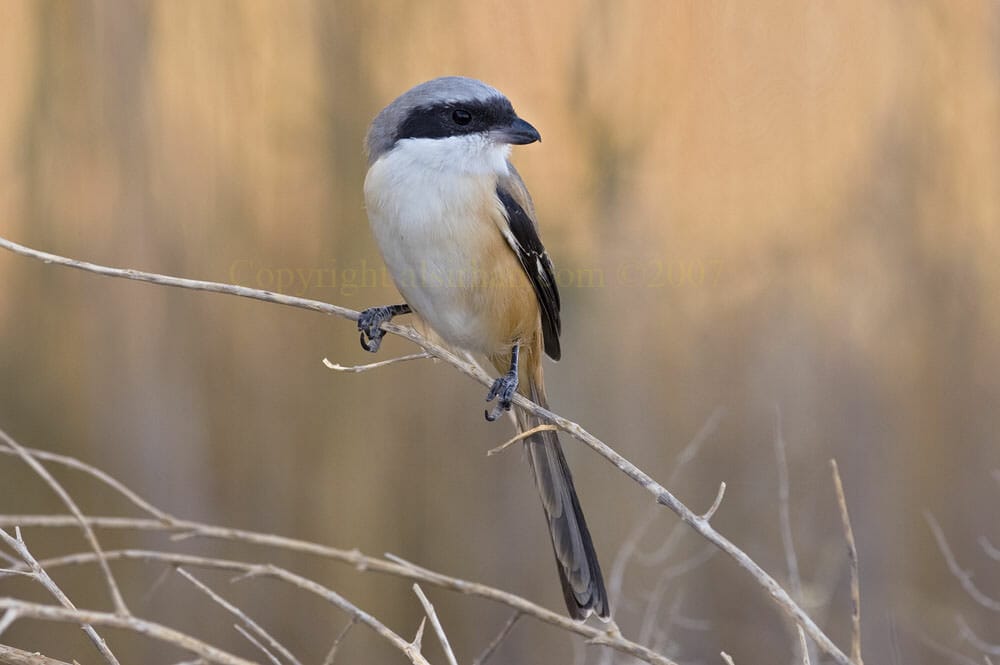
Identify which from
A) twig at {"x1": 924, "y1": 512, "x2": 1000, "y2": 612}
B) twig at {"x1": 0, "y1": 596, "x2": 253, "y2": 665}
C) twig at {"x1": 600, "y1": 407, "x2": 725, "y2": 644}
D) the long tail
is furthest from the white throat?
twig at {"x1": 0, "y1": 596, "x2": 253, "y2": 665}

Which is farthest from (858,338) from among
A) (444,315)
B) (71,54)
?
(71,54)

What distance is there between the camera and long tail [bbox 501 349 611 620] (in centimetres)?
183

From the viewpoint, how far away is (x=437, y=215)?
6.70ft

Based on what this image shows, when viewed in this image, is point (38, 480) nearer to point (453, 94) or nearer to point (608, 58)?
point (453, 94)

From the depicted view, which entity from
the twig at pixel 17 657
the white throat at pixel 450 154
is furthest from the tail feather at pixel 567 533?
the twig at pixel 17 657

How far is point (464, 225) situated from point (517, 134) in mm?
242

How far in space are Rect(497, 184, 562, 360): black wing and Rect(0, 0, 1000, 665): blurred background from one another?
34cm

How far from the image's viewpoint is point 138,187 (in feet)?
8.30

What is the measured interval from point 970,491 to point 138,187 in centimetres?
253

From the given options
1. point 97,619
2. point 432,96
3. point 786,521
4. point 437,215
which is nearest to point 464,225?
point 437,215

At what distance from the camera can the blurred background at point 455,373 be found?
8.25ft

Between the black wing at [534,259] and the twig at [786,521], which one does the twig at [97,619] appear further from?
the black wing at [534,259]

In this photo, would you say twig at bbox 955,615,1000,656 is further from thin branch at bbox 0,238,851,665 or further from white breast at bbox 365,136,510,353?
white breast at bbox 365,136,510,353

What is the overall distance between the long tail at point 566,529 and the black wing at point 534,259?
0.82 ft
